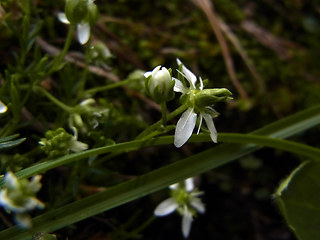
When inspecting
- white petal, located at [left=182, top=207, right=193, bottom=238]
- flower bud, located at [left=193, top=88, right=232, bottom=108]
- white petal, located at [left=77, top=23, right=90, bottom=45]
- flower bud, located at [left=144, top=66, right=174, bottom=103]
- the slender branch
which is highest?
the slender branch

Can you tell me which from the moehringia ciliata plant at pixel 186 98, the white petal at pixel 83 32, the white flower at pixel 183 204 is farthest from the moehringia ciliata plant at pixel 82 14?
the white flower at pixel 183 204

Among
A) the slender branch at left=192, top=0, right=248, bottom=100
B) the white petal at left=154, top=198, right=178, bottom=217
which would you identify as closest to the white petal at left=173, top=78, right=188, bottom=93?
the white petal at left=154, top=198, right=178, bottom=217

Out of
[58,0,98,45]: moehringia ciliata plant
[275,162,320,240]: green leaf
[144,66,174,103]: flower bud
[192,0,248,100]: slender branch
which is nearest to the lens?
[144,66,174,103]: flower bud

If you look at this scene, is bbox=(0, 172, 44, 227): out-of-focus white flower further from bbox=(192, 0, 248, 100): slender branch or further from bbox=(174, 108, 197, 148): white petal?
bbox=(192, 0, 248, 100): slender branch

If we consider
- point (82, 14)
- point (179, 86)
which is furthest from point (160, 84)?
point (82, 14)

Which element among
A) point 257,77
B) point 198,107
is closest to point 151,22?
point 257,77

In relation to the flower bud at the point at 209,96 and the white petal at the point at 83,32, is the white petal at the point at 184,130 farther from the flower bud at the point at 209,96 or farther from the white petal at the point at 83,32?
the white petal at the point at 83,32

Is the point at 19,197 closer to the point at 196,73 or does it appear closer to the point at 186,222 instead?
the point at 186,222
